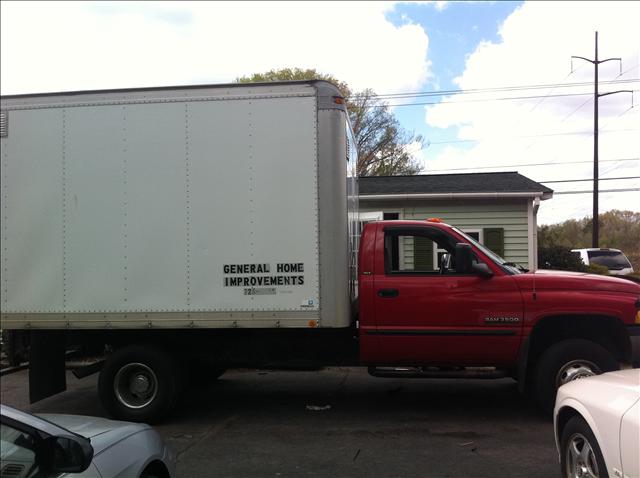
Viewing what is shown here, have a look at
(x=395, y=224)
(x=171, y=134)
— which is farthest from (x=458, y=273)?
(x=171, y=134)

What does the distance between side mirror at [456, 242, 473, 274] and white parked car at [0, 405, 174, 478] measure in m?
3.60

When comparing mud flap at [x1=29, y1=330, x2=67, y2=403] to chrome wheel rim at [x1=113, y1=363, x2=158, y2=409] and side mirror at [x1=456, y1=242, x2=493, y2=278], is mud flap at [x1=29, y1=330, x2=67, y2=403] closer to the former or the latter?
chrome wheel rim at [x1=113, y1=363, x2=158, y2=409]

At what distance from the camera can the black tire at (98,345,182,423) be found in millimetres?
5777

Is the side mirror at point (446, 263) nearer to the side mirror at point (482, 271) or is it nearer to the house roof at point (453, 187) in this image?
the side mirror at point (482, 271)

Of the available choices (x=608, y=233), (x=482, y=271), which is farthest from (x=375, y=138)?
(x=482, y=271)

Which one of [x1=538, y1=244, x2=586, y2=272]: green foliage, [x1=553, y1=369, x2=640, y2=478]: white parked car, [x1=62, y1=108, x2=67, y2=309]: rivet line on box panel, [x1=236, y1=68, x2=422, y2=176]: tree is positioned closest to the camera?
[x1=553, y1=369, x2=640, y2=478]: white parked car

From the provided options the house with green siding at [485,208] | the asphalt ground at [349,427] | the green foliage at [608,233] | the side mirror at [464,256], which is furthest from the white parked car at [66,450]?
the house with green siding at [485,208]

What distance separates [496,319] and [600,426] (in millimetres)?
2458

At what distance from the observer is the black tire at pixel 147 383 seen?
578 centimetres

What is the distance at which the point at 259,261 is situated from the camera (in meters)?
5.51

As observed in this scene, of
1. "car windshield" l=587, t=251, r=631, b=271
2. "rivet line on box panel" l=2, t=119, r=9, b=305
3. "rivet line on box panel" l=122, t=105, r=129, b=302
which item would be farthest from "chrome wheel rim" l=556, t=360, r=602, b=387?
"car windshield" l=587, t=251, r=631, b=271

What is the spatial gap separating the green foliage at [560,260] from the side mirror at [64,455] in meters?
14.2

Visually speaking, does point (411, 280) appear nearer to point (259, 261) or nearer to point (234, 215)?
point (259, 261)

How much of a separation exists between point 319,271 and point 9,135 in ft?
12.4
